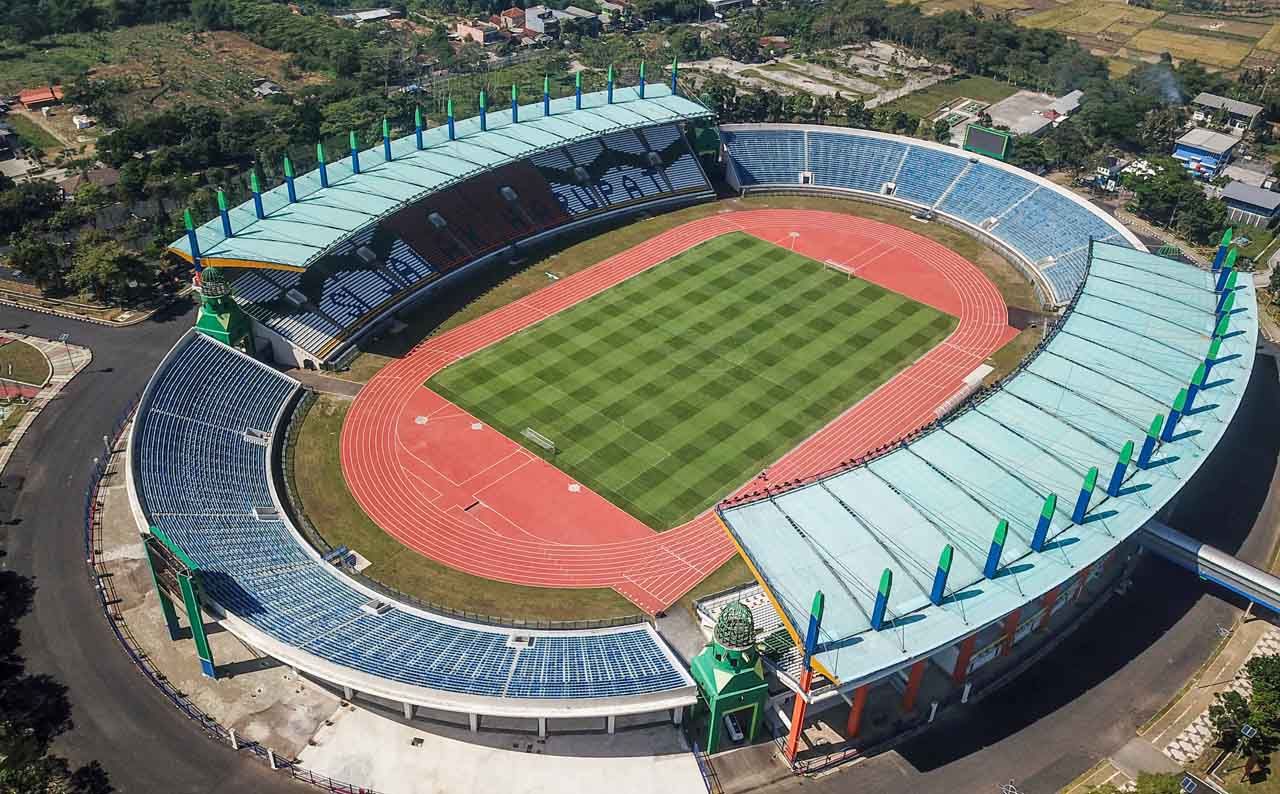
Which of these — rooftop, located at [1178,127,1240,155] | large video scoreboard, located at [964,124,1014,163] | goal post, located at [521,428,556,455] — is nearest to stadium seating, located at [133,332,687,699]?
goal post, located at [521,428,556,455]

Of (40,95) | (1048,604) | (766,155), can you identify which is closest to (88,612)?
(1048,604)

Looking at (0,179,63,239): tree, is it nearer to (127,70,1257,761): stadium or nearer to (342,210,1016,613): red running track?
(127,70,1257,761): stadium

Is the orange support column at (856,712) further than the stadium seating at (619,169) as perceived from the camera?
No

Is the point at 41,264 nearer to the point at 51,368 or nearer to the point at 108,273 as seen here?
the point at 108,273

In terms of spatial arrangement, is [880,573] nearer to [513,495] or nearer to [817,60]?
[513,495]

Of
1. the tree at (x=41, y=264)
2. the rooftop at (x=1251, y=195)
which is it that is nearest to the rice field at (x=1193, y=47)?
the rooftop at (x=1251, y=195)

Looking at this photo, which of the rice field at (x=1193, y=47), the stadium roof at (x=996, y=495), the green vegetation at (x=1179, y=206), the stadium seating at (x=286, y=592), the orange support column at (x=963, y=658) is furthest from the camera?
the rice field at (x=1193, y=47)

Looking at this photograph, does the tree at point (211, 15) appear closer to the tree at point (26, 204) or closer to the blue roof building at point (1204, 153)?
the tree at point (26, 204)
